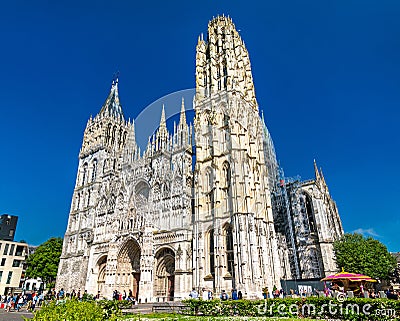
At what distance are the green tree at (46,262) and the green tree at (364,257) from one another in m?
44.3

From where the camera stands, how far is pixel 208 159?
33062mm

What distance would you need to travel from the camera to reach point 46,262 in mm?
46812

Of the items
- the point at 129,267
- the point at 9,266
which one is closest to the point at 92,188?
the point at 129,267

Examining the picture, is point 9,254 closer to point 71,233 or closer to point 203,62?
point 71,233

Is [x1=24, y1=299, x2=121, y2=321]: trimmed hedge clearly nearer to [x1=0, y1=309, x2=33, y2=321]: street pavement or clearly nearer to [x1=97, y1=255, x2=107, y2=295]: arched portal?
[x1=0, y1=309, x2=33, y2=321]: street pavement

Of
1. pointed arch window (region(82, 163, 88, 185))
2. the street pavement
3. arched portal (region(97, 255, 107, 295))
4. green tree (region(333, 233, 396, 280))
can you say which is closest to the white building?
pointed arch window (region(82, 163, 88, 185))

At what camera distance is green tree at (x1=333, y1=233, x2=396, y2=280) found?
3047 centimetres

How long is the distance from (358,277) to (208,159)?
19.5 metres

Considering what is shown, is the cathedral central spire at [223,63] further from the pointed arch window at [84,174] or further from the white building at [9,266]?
→ the white building at [9,266]

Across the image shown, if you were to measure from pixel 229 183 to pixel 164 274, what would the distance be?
1263 centimetres

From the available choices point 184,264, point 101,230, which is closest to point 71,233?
point 101,230

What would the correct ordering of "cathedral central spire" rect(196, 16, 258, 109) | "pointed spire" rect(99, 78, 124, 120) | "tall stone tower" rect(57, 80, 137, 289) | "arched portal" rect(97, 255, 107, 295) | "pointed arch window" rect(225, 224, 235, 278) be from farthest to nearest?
"pointed spire" rect(99, 78, 124, 120)
"tall stone tower" rect(57, 80, 137, 289)
"cathedral central spire" rect(196, 16, 258, 109)
"arched portal" rect(97, 255, 107, 295)
"pointed arch window" rect(225, 224, 235, 278)

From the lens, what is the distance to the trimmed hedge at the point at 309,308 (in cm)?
1169

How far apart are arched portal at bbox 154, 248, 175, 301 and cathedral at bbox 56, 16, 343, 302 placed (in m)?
0.11
